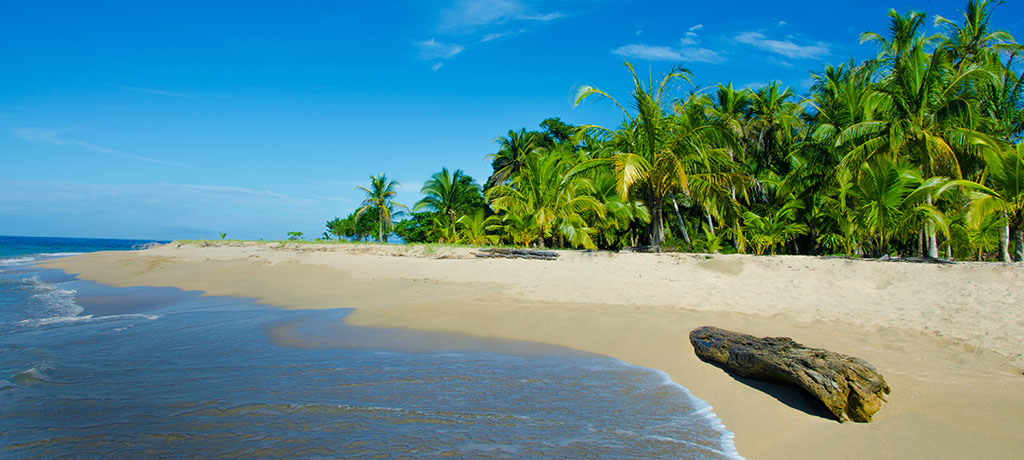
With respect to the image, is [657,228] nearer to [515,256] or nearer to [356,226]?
[515,256]

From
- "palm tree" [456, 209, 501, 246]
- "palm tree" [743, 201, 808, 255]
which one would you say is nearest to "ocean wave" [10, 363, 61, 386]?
"palm tree" [456, 209, 501, 246]

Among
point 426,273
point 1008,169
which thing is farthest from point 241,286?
point 1008,169

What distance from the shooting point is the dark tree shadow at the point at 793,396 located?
3.10m

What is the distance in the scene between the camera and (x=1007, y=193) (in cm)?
930

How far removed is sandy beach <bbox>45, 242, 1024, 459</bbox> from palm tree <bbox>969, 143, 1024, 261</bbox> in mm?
2410

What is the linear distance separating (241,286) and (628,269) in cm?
808

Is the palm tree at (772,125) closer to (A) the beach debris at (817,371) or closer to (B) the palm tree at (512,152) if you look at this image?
(B) the palm tree at (512,152)

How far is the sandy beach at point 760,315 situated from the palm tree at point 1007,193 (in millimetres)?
2410

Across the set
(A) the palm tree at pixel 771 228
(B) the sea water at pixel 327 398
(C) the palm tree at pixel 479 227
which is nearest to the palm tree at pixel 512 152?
(C) the palm tree at pixel 479 227

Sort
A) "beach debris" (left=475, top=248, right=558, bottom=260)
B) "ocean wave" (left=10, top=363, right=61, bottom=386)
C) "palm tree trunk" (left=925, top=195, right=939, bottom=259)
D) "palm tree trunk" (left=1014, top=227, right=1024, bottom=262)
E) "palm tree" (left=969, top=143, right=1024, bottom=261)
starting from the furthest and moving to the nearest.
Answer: "beach debris" (left=475, top=248, right=558, bottom=260) < "palm tree trunk" (left=925, top=195, right=939, bottom=259) < "palm tree trunk" (left=1014, top=227, right=1024, bottom=262) < "palm tree" (left=969, top=143, right=1024, bottom=261) < "ocean wave" (left=10, top=363, right=61, bottom=386)

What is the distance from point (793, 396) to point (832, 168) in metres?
16.0

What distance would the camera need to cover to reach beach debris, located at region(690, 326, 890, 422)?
295cm

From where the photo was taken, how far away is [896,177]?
1074 centimetres

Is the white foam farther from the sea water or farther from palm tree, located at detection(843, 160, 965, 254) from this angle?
palm tree, located at detection(843, 160, 965, 254)
